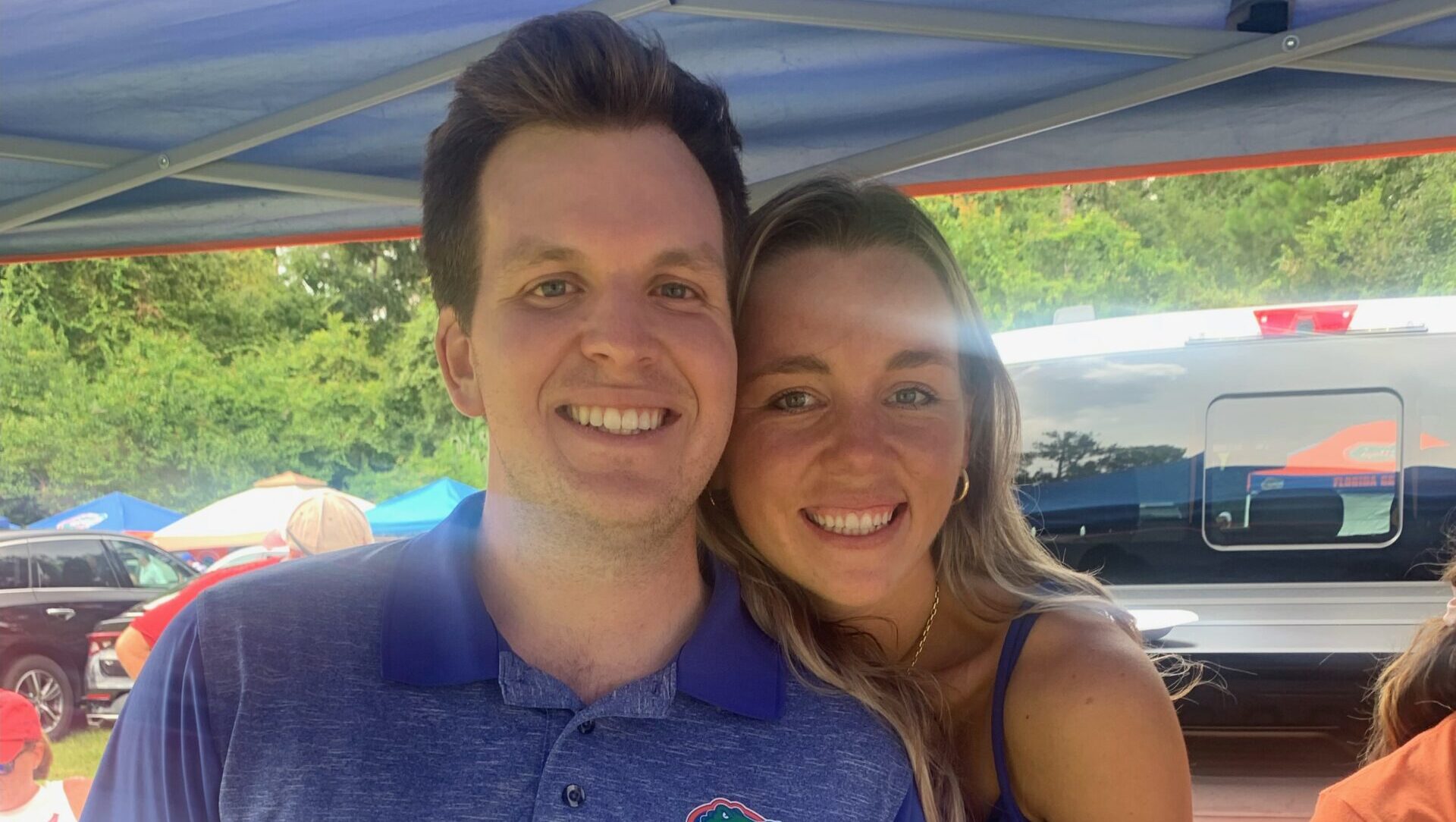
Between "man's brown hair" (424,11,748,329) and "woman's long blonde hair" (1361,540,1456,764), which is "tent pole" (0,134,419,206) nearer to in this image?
"man's brown hair" (424,11,748,329)

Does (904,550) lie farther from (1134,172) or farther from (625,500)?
(1134,172)

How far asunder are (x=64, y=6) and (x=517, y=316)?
1.01 m

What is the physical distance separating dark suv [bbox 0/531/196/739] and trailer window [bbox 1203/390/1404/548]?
8669 millimetres

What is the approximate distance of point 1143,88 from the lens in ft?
7.38

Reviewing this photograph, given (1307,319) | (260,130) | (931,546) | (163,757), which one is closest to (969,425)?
(931,546)

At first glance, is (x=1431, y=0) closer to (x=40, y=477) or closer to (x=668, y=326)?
(x=668, y=326)

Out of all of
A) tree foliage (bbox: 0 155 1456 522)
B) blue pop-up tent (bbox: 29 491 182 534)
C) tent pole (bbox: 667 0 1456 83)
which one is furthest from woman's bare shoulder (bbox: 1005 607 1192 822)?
blue pop-up tent (bbox: 29 491 182 534)

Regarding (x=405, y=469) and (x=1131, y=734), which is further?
(x=405, y=469)

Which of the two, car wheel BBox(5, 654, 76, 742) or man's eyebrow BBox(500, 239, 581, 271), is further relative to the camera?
car wheel BBox(5, 654, 76, 742)

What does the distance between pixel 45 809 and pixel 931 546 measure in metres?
4.22

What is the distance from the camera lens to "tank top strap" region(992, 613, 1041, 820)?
69.8 inches

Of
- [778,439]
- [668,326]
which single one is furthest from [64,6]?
[778,439]

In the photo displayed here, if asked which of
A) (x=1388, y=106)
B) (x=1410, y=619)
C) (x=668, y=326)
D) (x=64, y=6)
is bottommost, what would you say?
(x=1410, y=619)

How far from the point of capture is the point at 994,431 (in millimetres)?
2154
